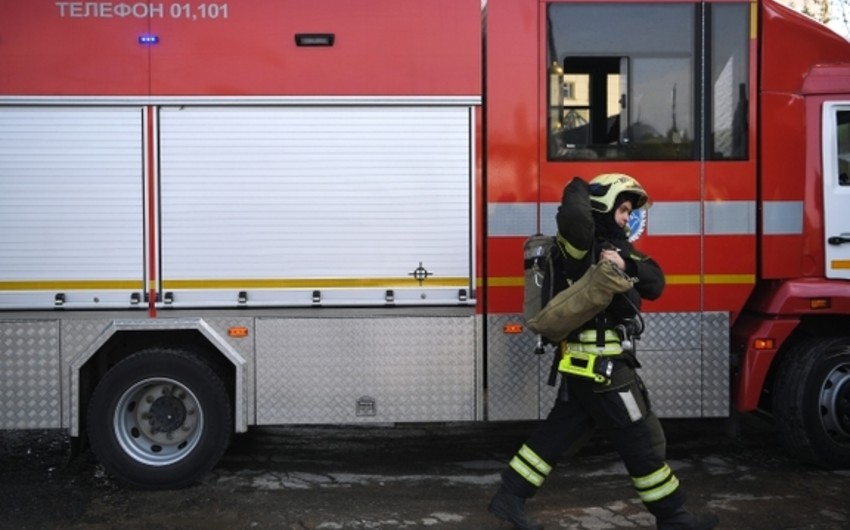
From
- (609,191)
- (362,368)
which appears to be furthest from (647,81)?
(362,368)

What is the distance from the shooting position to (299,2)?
5598mm

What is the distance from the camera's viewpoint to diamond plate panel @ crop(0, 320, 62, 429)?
549 centimetres

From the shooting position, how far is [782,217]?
18.9ft

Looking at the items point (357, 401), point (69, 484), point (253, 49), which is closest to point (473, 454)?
point (357, 401)

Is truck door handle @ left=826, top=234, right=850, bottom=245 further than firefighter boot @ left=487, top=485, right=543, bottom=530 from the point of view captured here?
Yes

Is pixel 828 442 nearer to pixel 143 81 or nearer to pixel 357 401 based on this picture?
pixel 357 401

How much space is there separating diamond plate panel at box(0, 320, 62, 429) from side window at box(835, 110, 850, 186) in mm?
5337

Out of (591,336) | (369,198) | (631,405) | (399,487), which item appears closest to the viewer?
Result: (631,405)

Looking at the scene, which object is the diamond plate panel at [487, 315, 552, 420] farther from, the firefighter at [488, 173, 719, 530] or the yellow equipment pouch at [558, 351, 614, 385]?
the yellow equipment pouch at [558, 351, 614, 385]

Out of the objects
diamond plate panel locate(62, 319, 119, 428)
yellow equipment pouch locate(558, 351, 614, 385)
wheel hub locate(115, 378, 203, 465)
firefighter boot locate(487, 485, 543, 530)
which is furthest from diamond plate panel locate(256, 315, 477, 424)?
yellow equipment pouch locate(558, 351, 614, 385)

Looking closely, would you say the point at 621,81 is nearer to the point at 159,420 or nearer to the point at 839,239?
the point at 839,239

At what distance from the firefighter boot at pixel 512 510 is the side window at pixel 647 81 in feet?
7.31

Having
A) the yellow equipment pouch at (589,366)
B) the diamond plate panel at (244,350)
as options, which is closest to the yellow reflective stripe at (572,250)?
the yellow equipment pouch at (589,366)

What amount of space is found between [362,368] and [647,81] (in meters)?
2.70
